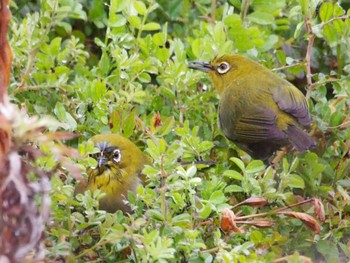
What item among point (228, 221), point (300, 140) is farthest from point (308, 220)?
point (300, 140)

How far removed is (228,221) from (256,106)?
1.84m

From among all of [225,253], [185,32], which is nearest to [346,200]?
[225,253]

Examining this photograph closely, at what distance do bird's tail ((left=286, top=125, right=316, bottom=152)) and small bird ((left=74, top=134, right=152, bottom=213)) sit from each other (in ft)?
2.42

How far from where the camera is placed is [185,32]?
233 inches

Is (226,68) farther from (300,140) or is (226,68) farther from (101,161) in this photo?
(101,161)

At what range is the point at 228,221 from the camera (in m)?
3.35

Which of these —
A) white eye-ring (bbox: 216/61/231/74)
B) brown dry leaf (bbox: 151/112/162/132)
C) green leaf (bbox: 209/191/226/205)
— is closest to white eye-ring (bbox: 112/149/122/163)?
brown dry leaf (bbox: 151/112/162/132)

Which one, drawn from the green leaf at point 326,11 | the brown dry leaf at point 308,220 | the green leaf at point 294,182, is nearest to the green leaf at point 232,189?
the green leaf at point 294,182

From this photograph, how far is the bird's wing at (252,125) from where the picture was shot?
491 cm

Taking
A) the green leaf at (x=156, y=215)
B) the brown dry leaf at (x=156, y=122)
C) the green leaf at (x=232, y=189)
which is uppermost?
the green leaf at (x=156, y=215)

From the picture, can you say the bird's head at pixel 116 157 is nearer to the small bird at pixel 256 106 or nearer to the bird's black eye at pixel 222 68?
the small bird at pixel 256 106

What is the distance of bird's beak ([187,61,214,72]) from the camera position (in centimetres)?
501

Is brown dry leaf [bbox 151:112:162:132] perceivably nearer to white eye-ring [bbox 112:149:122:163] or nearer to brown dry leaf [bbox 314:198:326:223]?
white eye-ring [bbox 112:149:122:163]

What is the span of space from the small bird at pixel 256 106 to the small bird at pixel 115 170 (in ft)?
2.04
